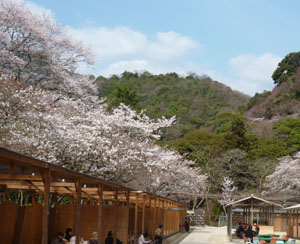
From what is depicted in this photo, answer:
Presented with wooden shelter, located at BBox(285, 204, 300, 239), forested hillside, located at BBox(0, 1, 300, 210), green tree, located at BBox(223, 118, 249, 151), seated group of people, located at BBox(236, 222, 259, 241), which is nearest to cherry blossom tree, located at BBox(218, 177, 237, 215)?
forested hillside, located at BBox(0, 1, 300, 210)

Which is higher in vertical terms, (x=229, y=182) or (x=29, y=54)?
(x=29, y=54)

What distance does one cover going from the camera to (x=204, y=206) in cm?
5500

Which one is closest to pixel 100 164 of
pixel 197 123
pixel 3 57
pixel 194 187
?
pixel 3 57

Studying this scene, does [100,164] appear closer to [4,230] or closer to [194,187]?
[4,230]

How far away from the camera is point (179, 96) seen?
87000mm

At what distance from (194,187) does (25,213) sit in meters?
36.0

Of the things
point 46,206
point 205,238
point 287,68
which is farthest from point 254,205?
point 287,68

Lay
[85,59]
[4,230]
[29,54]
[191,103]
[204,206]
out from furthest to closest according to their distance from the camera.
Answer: [191,103], [204,206], [85,59], [29,54], [4,230]

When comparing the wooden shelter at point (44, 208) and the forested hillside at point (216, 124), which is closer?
the wooden shelter at point (44, 208)

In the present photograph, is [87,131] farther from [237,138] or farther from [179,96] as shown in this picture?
[179,96]

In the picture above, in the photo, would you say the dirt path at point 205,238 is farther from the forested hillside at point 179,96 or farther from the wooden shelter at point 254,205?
the forested hillside at point 179,96

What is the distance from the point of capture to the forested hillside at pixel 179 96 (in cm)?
7414

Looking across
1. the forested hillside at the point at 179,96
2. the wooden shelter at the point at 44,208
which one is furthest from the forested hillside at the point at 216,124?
the wooden shelter at the point at 44,208

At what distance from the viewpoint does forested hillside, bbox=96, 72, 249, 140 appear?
74.1 m
